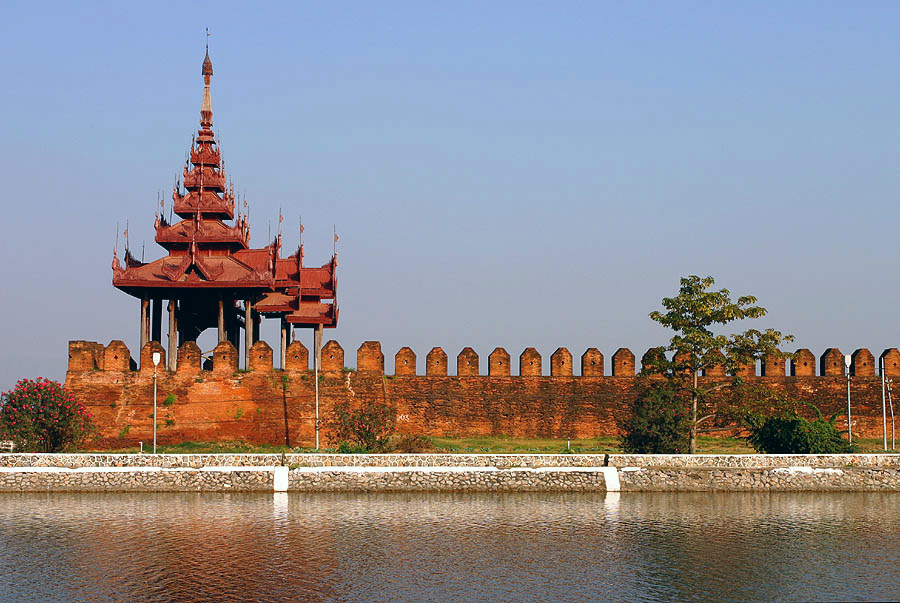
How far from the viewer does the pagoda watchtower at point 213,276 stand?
112 feet

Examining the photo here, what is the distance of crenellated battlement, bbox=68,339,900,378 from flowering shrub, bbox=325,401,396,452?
2.96 m

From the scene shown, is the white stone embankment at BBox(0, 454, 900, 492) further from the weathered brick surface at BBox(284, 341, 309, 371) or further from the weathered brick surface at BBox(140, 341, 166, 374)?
the weathered brick surface at BBox(284, 341, 309, 371)

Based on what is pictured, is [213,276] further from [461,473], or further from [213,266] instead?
[461,473]

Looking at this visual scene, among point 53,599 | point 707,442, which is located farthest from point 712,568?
point 707,442

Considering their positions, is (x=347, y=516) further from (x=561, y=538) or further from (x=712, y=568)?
(x=712, y=568)

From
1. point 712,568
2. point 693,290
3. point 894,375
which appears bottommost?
point 712,568

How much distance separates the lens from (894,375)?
3334cm

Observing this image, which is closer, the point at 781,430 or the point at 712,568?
the point at 712,568

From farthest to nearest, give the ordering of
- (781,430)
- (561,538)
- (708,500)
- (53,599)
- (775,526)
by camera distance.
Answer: (781,430) < (708,500) < (775,526) < (561,538) < (53,599)

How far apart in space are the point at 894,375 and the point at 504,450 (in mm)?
13476

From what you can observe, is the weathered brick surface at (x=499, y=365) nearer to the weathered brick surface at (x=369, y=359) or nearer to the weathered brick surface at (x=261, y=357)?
the weathered brick surface at (x=369, y=359)

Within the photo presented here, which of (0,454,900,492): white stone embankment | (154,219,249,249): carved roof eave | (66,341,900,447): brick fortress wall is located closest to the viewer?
(0,454,900,492): white stone embankment

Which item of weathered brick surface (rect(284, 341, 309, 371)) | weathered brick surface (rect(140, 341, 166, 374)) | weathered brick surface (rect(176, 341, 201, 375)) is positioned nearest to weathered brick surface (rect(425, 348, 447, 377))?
weathered brick surface (rect(284, 341, 309, 371))

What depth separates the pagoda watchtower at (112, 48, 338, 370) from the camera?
3403cm
